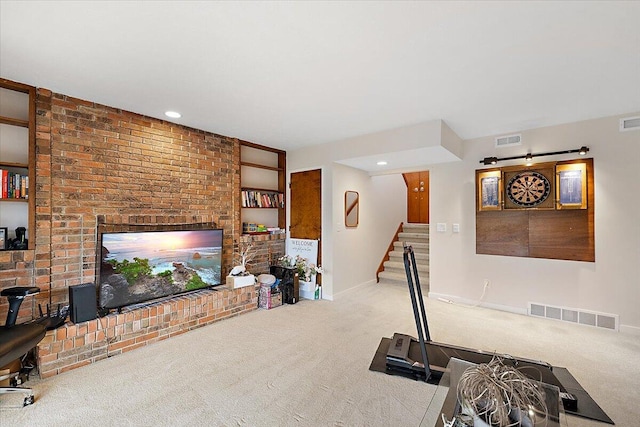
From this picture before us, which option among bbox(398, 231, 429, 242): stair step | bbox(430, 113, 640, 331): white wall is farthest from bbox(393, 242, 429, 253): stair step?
bbox(430, 113, 640, 331): white wall

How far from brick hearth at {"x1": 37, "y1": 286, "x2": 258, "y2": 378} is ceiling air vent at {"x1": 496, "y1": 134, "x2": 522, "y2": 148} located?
3.97 metres

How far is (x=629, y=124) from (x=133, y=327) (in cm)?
572

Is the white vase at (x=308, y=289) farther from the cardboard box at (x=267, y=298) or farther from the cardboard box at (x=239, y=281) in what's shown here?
the cardboard box at (x=239, y=281)

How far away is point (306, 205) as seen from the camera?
493 cm

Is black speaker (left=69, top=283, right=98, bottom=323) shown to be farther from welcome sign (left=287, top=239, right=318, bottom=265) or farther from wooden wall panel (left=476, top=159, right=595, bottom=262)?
wooden wall panel (left=476, top=159, right=595, bottom=262)

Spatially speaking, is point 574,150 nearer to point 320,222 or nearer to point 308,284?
point 320,222

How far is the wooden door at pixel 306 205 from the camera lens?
4773mm

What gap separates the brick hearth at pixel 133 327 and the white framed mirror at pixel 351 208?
1951 mm

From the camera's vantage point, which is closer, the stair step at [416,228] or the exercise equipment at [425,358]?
the exercise equipment at [425,358]

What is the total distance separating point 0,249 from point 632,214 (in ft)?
20.5

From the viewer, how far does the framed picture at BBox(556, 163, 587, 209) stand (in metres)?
3.54

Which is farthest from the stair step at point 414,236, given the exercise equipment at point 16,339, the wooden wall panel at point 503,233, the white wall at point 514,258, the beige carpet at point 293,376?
the exercise equipment at point 16,339

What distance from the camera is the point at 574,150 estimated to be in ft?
11.9

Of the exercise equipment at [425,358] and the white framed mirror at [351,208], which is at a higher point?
the white framed mirror at [351,208]
